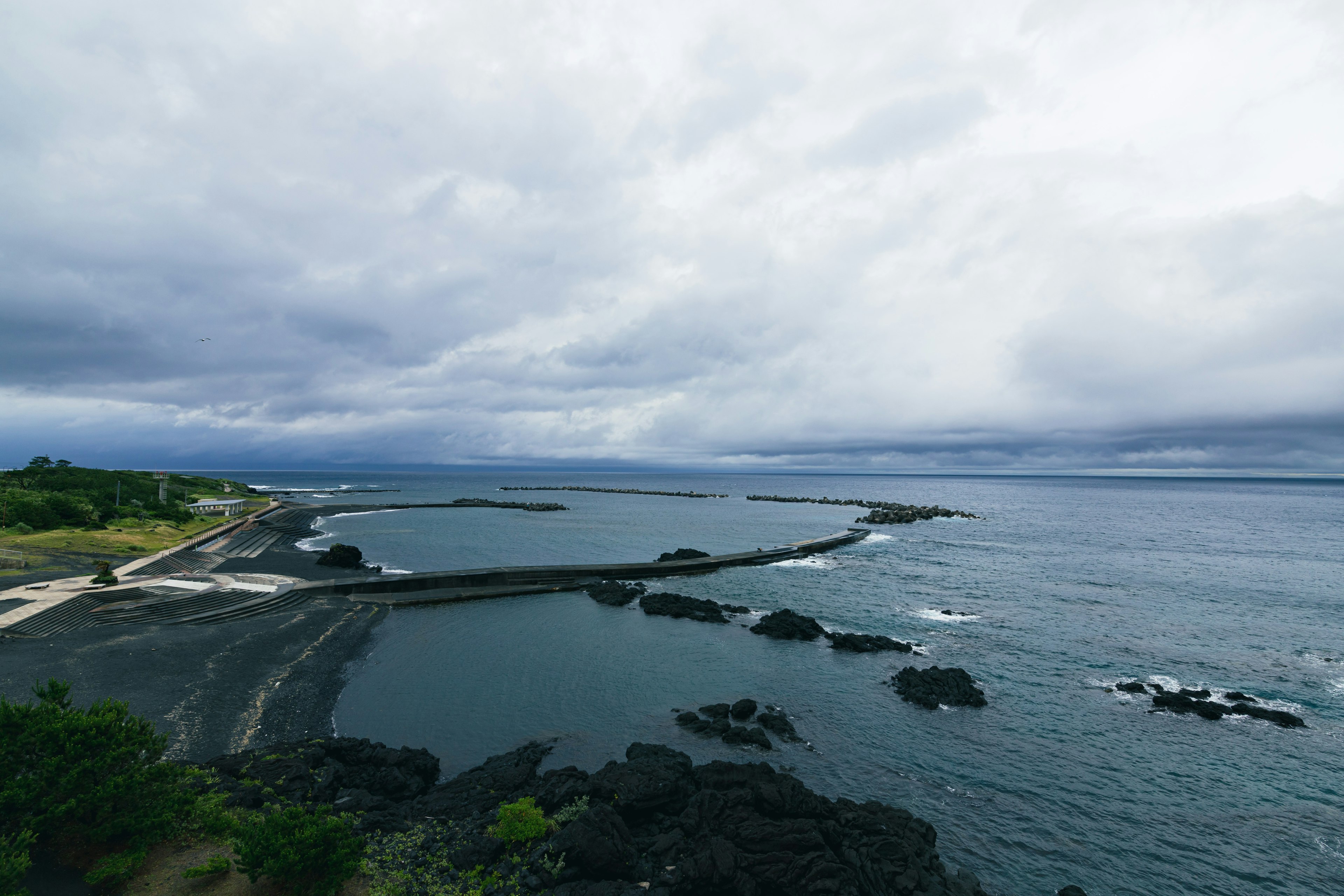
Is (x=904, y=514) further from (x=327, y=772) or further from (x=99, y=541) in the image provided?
(x=99, y=541)

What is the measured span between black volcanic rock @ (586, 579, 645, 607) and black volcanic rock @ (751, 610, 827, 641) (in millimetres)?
11568

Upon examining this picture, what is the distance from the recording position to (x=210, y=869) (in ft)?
33.9

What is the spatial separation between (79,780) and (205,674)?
15.4 meters

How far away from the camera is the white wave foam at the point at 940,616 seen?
126ft

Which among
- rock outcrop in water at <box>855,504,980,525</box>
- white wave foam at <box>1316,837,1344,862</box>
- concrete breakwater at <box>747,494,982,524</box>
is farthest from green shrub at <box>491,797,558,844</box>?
concrete breakwater at <box>747,494,982,524</box>

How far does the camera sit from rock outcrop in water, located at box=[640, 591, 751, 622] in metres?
38.5

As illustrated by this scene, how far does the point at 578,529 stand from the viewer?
302 ft

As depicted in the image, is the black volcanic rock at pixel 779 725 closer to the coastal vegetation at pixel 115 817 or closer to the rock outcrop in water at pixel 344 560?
the coastal vegetation at pixel 115 817

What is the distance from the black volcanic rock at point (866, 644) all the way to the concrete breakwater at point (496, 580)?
22.9 metres

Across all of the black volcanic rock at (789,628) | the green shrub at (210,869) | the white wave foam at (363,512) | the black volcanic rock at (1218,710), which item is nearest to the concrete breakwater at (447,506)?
the white wave foam at (363,512)

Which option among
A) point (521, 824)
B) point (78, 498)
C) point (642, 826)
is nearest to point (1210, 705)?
point (642, 826)

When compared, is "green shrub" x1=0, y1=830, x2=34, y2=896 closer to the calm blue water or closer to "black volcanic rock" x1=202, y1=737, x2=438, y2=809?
"black volcanic rock" x1=202, y1=737, x2=438, y2=809

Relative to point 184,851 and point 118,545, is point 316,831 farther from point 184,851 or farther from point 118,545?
point 118,545

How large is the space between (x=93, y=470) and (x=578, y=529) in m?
73.3
